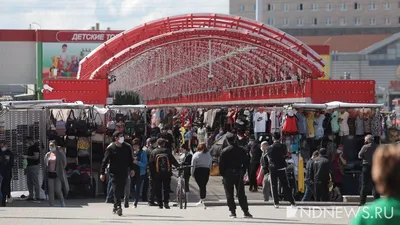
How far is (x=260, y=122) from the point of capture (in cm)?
2481

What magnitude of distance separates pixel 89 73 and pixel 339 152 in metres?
13.3

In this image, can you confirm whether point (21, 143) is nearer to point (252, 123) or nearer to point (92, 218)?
point (92, 218)

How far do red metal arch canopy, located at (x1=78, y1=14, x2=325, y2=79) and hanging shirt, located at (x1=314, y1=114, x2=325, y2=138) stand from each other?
842 cm

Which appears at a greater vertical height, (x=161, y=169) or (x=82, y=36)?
(x=82, y=36)

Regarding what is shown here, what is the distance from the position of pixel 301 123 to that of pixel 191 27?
10.9 m

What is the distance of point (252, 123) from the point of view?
26.2 metres

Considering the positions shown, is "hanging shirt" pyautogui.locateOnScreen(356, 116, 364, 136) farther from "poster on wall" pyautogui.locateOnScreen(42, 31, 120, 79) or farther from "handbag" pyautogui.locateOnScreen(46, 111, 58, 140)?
"poster on wall" pyautogui.locateOnScreen(42, 31, 120, 79)

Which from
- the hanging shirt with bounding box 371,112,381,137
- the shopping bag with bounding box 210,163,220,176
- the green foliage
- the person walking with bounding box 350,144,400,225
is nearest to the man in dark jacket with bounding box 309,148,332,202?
the hanging shirt with bounding box 371,112,381,137

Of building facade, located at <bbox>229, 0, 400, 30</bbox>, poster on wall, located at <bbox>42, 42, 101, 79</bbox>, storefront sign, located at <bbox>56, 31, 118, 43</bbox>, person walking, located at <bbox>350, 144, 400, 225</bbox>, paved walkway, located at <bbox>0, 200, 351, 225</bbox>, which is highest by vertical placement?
building facade, located at <bbox>229, 0, 400, 30</bbox>

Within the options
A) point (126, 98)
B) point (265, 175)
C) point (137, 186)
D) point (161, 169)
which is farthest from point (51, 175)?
point (126, 98)

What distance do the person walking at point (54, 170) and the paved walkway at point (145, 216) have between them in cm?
57

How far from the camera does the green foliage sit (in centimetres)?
5994

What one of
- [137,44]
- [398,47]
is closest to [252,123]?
[137,44]

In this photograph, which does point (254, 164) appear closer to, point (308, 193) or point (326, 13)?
point (308, 193)
